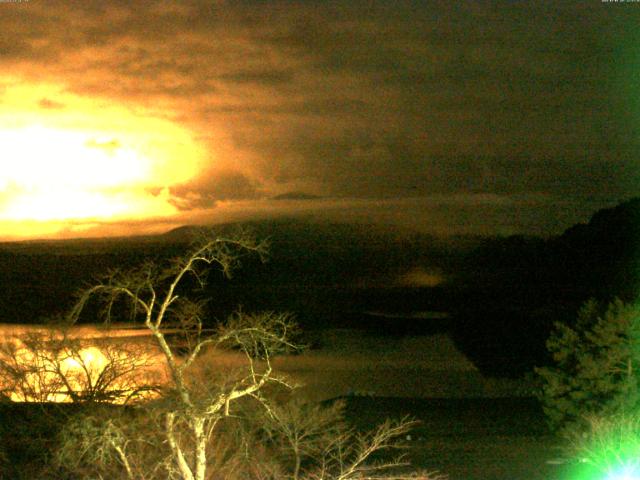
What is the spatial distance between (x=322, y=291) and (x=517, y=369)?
5905cm

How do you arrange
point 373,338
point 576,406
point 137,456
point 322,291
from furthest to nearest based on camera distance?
point 322,291, point 373,338, point 576,406, point 137,456

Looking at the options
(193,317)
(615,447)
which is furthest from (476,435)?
(193,317)

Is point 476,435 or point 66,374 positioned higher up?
point 66,374

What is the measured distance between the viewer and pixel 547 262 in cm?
11944

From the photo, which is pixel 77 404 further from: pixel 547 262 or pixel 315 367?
pixel 547 262

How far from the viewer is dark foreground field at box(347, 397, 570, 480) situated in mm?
22578

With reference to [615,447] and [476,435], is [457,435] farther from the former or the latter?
[615,447]

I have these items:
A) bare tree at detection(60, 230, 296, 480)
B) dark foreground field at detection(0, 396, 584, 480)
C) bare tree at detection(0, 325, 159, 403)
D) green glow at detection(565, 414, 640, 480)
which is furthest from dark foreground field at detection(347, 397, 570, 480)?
bare tree at detection(60, 230, 296, 480)

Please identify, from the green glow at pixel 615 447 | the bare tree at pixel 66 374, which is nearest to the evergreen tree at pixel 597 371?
the green glow at pixel 615 447

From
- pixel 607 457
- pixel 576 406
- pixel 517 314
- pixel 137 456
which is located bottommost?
pixel 517 314

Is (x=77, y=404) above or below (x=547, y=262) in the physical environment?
above

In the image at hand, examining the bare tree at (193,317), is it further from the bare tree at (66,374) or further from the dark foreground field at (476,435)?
the dark foreground field at (476,435)

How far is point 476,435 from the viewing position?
3130 cm

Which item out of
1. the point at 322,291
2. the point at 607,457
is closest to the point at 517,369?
the point at 607,457
